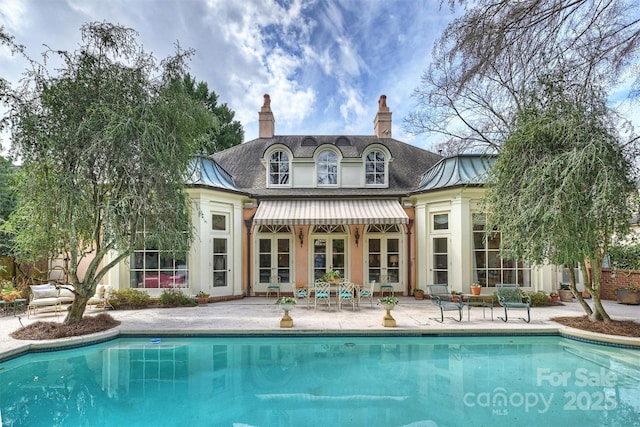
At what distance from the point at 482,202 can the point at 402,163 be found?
8392 millimetres

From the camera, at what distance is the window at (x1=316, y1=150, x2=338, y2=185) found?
1869 cm

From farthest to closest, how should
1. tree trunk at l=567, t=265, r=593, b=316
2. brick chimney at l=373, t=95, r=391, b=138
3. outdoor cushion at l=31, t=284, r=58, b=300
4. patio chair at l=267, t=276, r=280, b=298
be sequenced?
brick chimney at l=373, t=95, r=391, b=138 → patio chair at l=267, t=276, r=280, b=298 → outdoor cushion at l=31, t=284, r=58, b=300 → tree trunk at l=567, t=265, r=593, b=316

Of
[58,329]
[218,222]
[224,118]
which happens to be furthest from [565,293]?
[224,118]

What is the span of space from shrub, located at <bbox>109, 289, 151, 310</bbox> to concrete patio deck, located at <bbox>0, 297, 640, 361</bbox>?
466 millimetres

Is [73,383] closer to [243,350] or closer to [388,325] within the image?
[243,350]

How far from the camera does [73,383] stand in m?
7.56

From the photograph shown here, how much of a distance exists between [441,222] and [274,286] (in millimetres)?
9449

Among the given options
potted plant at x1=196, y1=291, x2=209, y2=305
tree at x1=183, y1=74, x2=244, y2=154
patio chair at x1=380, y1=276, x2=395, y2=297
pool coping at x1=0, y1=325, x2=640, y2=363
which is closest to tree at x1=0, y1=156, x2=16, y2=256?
potted plant at x1=196, y1=291, x2=209, y2=305

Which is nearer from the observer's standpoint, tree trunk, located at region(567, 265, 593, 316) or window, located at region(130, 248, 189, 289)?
tree trunk, located at region(567, 265, 593, 316)

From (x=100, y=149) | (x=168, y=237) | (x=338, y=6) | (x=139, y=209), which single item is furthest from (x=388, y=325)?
(x=338, y=6)

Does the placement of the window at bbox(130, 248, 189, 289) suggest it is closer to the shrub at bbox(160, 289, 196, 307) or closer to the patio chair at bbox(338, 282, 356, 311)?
the shrub at bbox(160, 289, 196, 307)

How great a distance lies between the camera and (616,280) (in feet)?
55.7

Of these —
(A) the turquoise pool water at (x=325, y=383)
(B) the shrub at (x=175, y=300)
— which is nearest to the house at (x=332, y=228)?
(B) the shrub at (x=175, y=300)

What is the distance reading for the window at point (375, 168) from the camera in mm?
18734
